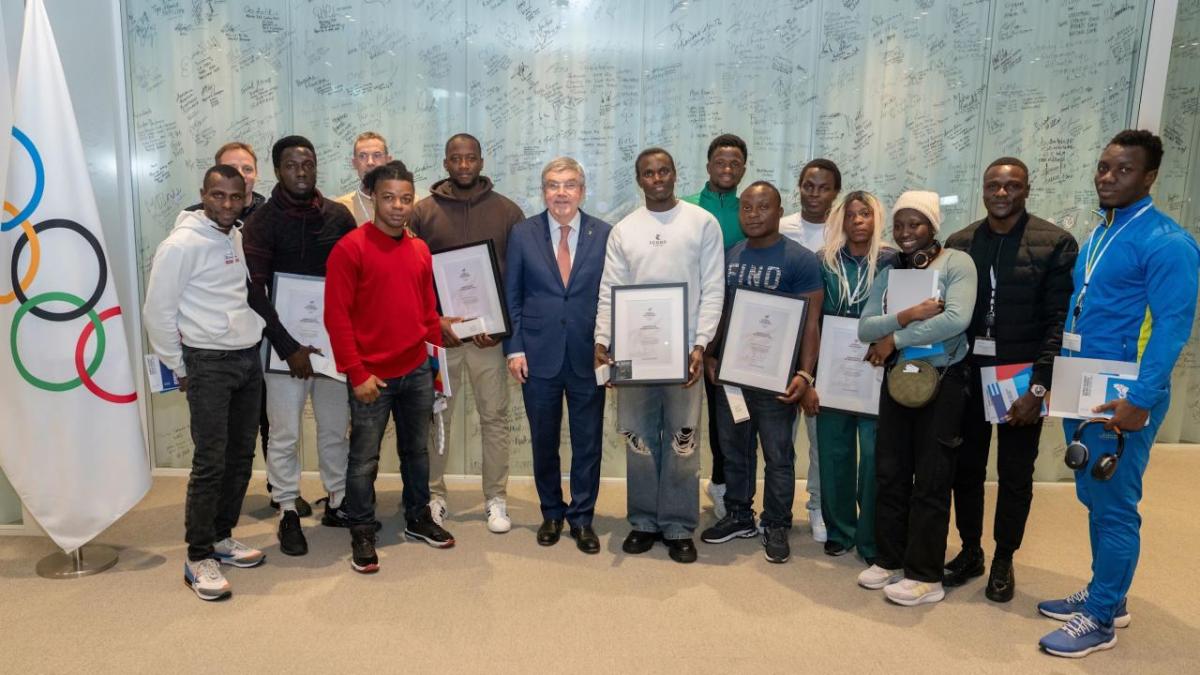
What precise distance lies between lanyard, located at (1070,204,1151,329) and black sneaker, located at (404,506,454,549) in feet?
9.16

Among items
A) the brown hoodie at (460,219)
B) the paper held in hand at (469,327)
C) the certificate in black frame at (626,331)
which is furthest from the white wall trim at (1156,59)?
the paper held in hand at (469,327)

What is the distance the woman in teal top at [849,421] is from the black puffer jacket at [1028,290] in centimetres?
40

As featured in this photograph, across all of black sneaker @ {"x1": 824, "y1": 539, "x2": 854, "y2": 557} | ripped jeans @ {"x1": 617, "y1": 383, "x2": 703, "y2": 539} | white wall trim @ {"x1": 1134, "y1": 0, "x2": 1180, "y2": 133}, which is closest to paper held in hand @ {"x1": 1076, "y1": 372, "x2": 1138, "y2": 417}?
black sneaker @ {"x1": 824, "y1": 539, "x2": 854, "y2": 557}

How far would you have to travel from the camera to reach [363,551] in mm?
3352

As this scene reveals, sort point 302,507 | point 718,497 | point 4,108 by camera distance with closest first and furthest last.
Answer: point 4,108 < point 302,507 < point 718,497

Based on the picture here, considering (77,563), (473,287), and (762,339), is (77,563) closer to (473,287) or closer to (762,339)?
(473,287)

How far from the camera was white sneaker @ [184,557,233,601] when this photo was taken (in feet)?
9.97

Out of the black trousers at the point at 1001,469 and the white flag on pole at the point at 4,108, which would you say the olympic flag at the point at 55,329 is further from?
the black trousers at the point at 1001,469

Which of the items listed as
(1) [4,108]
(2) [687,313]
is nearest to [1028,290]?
(2) [687,313]

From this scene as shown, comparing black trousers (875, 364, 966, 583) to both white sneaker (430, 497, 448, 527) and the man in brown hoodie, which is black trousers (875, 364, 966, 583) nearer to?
the man in brown hoodie

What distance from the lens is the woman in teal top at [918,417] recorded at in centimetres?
295

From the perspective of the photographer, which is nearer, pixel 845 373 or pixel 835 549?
pixel 845 373

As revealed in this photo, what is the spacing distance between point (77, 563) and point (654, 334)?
2694 millimetres

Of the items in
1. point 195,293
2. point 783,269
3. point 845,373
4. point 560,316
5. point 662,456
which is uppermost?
point 783,269
